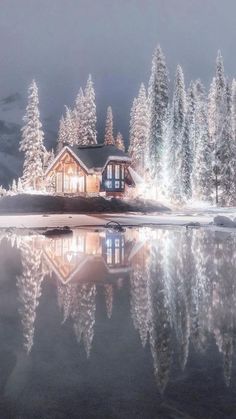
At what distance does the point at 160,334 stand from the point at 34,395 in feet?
7.21

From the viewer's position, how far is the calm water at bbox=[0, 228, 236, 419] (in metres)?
3.80

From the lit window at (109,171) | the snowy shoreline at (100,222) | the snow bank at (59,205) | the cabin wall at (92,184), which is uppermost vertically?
the lit window at (109,171)

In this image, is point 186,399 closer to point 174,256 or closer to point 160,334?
point 160,334

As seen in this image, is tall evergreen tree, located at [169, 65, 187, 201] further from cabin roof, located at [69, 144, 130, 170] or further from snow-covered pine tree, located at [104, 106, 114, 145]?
snow-covered pine tree, located at [104, 106, 114, 145]

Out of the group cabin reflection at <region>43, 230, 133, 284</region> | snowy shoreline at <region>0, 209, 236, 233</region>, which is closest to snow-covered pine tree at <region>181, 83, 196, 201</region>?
snowy shoreline at <region>0, 209, 236, 233</region>

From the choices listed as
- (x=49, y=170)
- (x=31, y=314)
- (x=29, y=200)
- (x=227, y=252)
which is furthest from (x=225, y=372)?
(x=49, y=170)

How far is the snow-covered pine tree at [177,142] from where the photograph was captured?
57125mm

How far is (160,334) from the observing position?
5754 mm

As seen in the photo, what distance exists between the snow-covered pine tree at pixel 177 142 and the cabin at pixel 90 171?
6.92 m

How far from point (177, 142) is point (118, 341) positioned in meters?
53.1

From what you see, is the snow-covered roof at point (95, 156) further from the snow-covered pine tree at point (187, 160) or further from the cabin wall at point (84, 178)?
the snow-covered pine tree at point (187, 160)

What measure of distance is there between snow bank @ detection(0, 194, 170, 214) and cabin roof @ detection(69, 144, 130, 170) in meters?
9.21

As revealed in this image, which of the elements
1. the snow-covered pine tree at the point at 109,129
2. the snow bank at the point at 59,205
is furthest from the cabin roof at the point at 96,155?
the snow-covered pine tree at the point at 109,129

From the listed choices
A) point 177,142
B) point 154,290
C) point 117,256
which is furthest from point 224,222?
point 177,142
